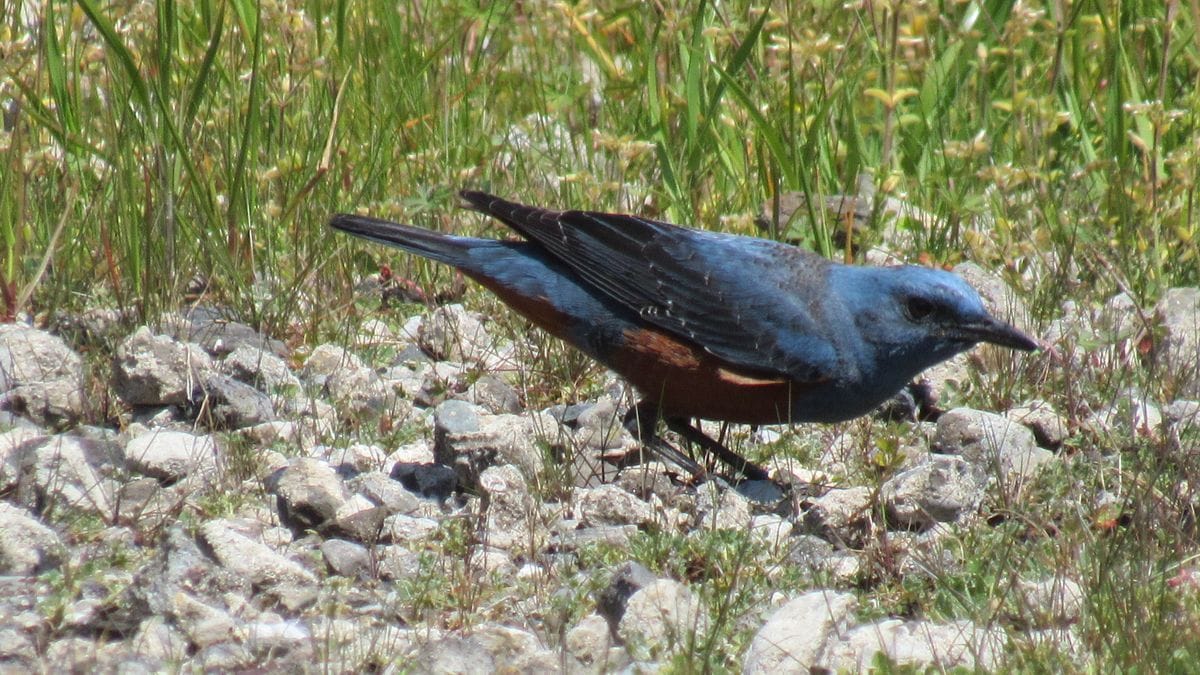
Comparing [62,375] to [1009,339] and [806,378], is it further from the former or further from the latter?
[1009,339]

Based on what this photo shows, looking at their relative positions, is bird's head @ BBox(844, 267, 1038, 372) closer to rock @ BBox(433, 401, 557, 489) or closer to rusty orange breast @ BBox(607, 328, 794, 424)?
rusty orange breast @ BBox(607, 328, 794, 424)

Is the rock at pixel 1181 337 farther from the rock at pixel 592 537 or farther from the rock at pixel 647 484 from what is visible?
the rock at pixel 592 537

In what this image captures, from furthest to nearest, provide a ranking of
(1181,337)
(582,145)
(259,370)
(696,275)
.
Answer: (582,145) < (696,275) < (1181,337) < (259,370)

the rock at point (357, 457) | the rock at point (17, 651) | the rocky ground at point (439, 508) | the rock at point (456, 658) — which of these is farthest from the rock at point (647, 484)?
the rock at point (17, 651)

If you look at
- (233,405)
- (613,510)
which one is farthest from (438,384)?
(613,510)

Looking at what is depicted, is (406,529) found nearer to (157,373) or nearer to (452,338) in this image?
(157,373)

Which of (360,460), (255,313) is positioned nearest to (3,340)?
(255,313)

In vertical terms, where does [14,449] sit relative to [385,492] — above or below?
below
